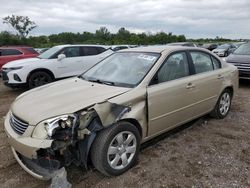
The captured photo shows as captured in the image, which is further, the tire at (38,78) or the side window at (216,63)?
the tire at (38,78)

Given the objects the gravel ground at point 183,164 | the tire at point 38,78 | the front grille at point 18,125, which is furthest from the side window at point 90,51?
the front grille at point 18,125

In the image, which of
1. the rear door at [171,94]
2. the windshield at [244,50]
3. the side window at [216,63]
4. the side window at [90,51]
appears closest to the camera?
the rear door at [171,94]

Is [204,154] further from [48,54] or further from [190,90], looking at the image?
[48,54]

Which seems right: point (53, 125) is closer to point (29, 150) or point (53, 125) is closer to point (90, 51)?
point (29, 150)

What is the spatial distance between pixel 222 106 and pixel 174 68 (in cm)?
188

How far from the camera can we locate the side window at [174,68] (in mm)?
3934

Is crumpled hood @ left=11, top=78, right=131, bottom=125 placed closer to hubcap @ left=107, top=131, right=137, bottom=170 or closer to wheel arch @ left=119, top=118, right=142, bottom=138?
wheel arch @ left=119, top=118, right=142, bottom=138

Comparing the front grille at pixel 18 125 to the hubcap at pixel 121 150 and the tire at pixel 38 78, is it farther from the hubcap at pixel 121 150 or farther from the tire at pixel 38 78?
the tire at pixel 38 78

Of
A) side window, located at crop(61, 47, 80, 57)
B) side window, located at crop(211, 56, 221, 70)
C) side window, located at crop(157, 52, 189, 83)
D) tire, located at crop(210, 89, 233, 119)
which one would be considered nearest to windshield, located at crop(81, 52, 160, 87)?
side window, located at crop(157, 52, 189, 83)

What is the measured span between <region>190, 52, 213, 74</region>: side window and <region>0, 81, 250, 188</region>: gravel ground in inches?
43.4

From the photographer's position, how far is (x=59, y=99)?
3.38 metres

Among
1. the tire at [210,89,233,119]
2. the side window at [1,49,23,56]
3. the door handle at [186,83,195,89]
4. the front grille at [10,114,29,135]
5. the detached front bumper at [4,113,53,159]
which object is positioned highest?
the side window at [1,49,23,56]

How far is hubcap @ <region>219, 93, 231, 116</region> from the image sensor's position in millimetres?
5410

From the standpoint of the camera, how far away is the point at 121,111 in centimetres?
321
